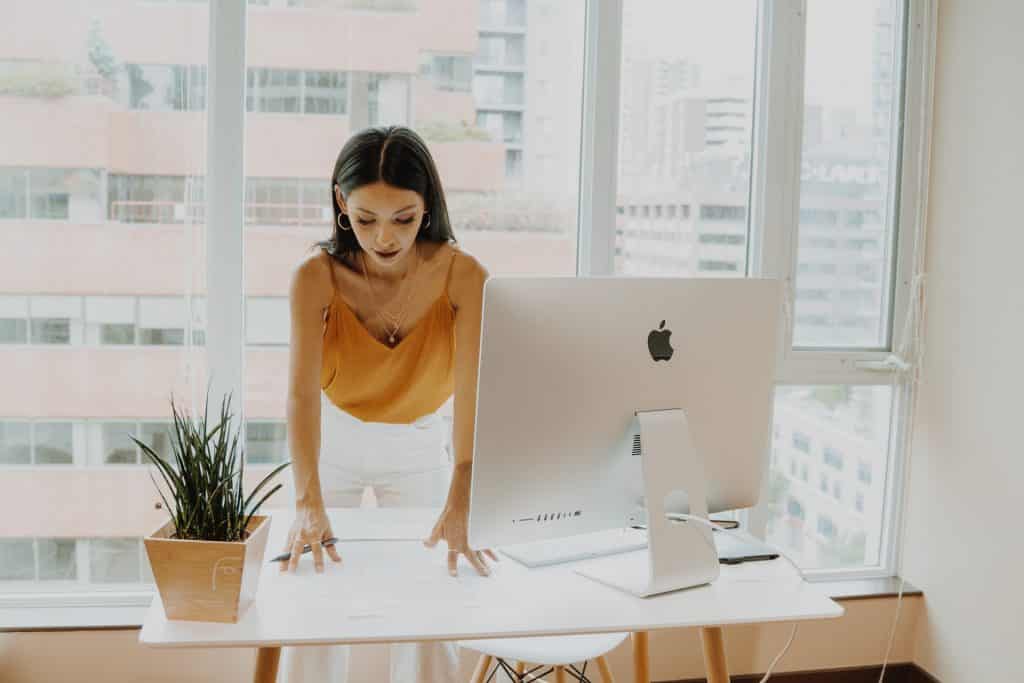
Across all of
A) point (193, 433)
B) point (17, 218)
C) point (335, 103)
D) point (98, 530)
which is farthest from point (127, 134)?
point (193, 433)

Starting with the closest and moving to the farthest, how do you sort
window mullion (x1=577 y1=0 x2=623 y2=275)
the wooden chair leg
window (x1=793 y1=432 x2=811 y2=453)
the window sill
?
the wooden chair leg → the window sill → window mullion (x1=577 y1=0 x2=623 y2=275) → window (x1=793 y1=432 x2=811 y2=453)

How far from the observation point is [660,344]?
1.55m

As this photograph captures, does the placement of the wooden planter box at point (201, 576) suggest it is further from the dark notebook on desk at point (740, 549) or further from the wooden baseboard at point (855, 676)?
the wooden baseboard at point (855, 676)

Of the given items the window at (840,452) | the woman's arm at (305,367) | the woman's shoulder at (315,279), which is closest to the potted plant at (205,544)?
the woman's arm at (305,367)

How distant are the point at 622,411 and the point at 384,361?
62 cm

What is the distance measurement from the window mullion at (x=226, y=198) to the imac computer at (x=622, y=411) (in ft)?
3.76

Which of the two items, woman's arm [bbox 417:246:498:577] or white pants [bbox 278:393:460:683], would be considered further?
white pants [bbox 278:393:460:683]

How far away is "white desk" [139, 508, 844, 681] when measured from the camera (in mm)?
1369

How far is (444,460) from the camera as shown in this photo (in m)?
2.17

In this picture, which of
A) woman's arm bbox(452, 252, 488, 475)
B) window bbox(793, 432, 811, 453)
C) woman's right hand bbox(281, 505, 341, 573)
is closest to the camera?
woman's right hand bbox(281, 505, 341, 573)

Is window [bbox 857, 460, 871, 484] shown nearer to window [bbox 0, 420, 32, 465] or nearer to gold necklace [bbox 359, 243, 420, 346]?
gold necklace [bbox 359, 243, 420, 346]

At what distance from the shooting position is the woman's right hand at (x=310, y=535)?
1.58 m

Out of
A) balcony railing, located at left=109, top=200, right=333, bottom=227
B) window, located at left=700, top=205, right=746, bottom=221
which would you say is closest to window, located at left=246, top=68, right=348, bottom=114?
balcony railing, located at left=109, top=200, right=333, bottom=227

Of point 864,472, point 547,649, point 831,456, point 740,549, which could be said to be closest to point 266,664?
point 547,649
